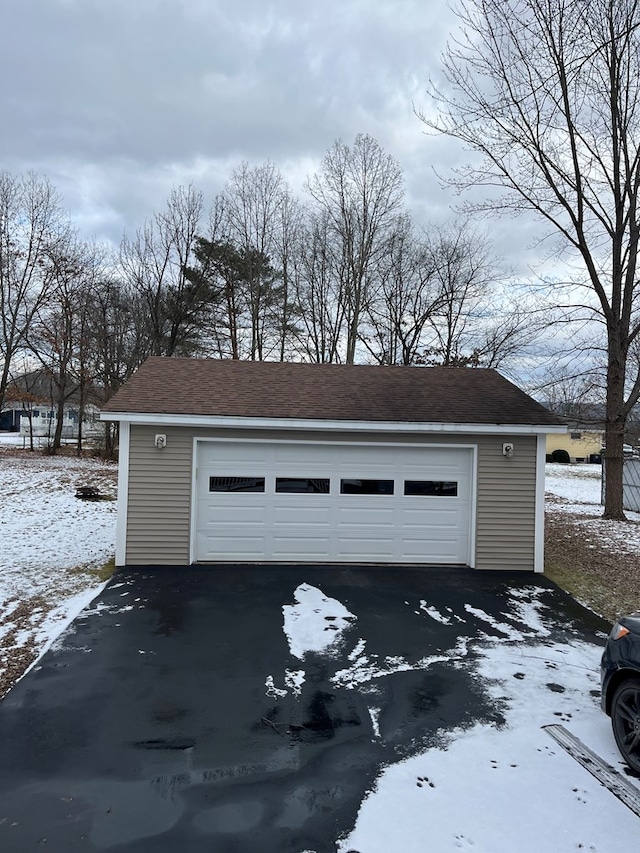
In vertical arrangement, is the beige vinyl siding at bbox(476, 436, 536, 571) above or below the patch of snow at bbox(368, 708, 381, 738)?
above

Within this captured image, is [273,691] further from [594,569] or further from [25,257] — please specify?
[25,257]

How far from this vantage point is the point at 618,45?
11.4 m

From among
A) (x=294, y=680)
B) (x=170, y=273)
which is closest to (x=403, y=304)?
(x=170, y=273)

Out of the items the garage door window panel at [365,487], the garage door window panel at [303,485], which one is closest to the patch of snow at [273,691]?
the garage door window panel at [303,485]

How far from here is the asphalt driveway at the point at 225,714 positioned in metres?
2.78

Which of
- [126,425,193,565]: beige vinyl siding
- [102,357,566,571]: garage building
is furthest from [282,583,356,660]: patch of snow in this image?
[126,425,193,565]: beige vinyl siding

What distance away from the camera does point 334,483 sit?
8289 mm

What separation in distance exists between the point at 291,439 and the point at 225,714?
15.6 ft

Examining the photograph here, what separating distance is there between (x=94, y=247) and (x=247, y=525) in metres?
23.2

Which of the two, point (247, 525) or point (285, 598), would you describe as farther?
point (247, 525)

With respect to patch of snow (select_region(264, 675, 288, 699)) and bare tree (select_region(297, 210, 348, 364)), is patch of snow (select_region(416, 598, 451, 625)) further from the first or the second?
bare tree (select_region(297, 210, 348, 364))

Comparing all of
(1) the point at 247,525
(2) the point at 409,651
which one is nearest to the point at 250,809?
(2) the point at 409,651

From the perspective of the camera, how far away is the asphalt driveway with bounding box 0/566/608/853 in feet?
9.12

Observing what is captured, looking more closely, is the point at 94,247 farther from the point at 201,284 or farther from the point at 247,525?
the point at 247,525
